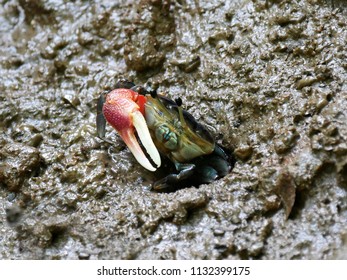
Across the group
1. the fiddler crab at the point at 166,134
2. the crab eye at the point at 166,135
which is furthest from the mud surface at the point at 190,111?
the crab eye at the point at 166,135

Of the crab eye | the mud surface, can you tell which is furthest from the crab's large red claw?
the mud surface

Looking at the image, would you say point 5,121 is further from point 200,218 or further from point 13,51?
point 200,218

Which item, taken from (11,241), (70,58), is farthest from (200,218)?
(70,58)

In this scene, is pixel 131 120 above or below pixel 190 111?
above

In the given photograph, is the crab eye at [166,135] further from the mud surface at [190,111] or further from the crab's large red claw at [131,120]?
the mud surface at [190,111]

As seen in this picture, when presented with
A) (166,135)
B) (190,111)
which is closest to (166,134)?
(166,135)

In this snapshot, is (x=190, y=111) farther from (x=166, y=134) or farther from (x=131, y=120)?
(x=131, y=120)

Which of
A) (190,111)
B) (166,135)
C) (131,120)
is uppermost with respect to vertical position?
(131,120)
